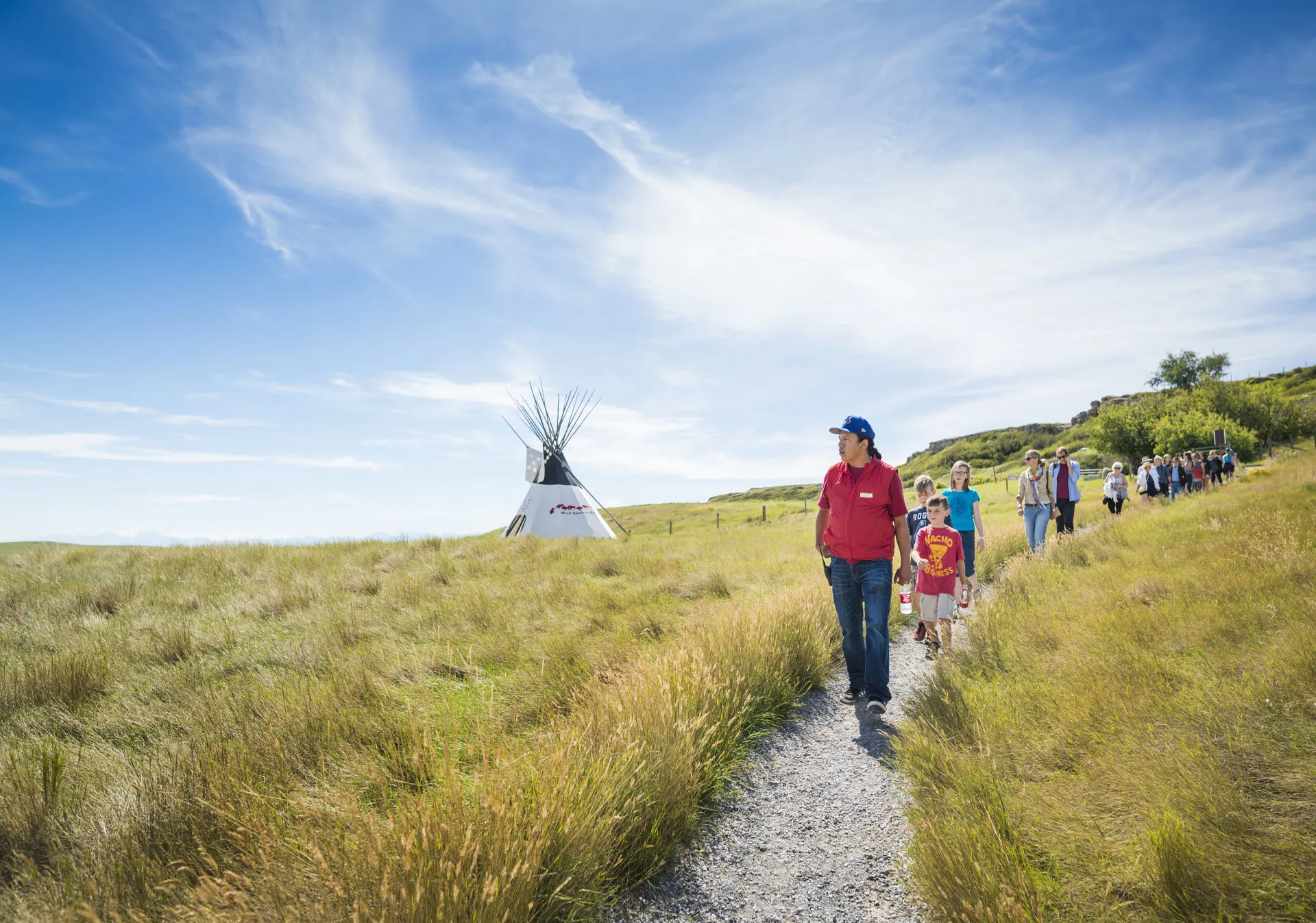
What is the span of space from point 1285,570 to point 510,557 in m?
13.6

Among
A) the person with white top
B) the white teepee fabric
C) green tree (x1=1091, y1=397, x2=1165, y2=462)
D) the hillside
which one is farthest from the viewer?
the hillside

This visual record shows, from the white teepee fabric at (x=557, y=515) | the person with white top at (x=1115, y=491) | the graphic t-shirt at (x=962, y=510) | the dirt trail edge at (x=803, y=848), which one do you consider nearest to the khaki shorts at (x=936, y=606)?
the graphic t-shirt at (x=962, y=510)

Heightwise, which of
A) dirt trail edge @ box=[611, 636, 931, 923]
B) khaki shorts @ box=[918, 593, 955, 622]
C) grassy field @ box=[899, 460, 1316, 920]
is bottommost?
dirt trail edge @ box=[611, 636, 931, 923]

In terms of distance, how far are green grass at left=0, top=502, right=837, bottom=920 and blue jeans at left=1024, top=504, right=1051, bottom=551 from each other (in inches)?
165

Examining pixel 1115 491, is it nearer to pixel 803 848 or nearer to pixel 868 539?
pixel 868 539

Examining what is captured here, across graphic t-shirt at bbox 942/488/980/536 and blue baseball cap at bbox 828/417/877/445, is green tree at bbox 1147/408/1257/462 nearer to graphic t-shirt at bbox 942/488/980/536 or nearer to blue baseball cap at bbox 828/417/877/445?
graphic t-shirt at bbox 942/488/980/536

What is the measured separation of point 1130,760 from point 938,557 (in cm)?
324

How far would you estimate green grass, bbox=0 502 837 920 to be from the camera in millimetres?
2193

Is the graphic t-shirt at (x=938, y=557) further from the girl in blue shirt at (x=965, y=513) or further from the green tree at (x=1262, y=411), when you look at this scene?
the green tree at (x=1262, y=411)

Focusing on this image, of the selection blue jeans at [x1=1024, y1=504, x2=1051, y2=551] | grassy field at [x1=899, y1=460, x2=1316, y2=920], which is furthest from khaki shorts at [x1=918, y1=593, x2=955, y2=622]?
blue jeans at [x1=1024, y1=504, x2=1051, y2=551]

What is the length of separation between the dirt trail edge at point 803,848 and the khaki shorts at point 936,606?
2001 millimetres

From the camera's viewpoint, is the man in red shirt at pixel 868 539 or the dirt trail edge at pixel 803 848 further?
the man in red shirt at pixel 868 539

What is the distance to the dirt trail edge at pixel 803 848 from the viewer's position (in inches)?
105

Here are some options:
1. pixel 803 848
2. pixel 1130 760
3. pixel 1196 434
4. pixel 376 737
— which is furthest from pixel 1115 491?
pixel 1196 434
